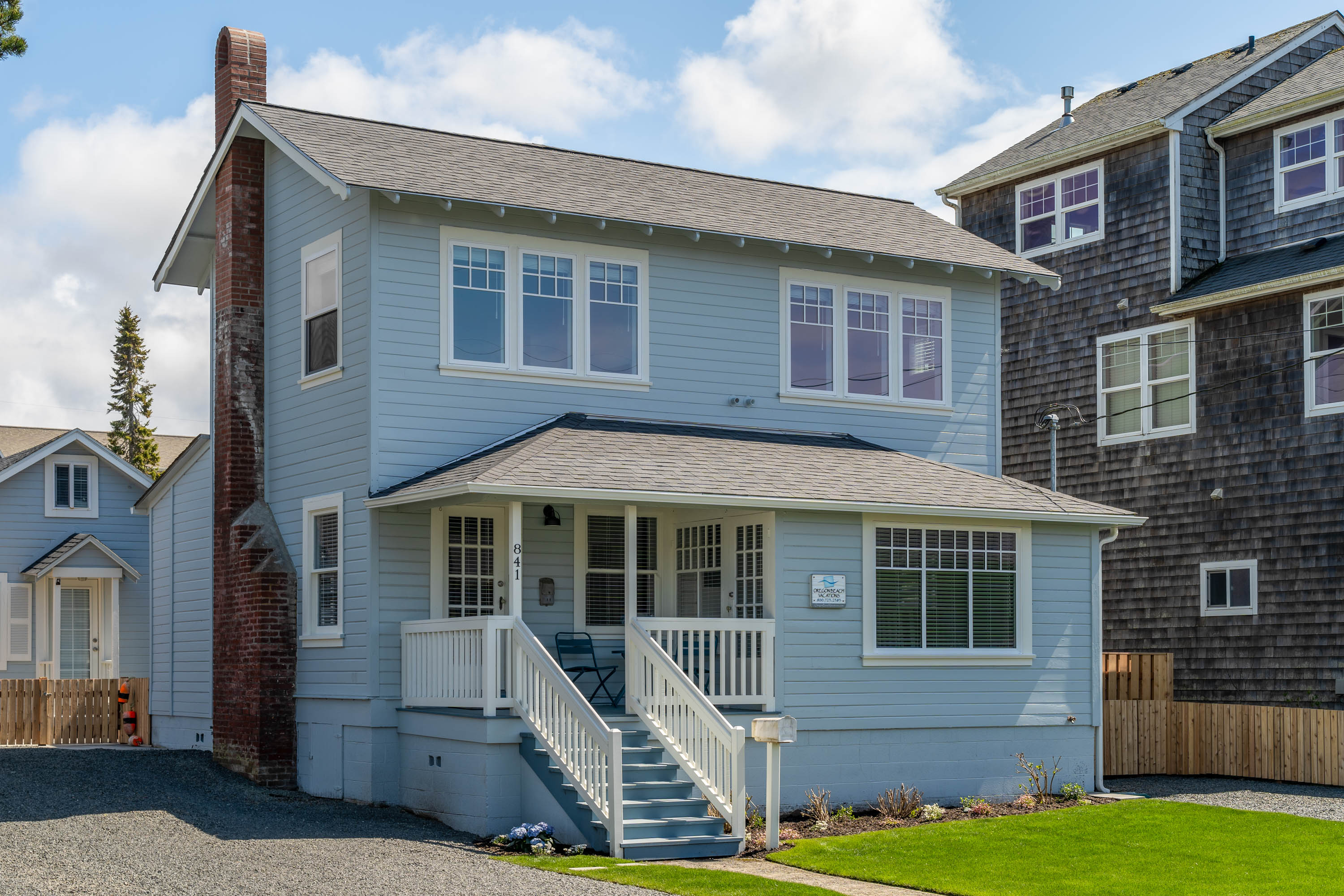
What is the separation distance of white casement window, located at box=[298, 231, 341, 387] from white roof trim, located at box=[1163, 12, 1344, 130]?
12858mm

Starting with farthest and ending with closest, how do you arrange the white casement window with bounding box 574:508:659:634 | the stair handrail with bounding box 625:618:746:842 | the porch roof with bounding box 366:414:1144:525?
the white casement window with bounding box 574:508:659:634, the porch roof with bounding box 366:414:1144:525, the stair handrail with bounding box 625:618:746:842

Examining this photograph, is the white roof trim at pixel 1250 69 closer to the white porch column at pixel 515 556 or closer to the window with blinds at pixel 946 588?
the window with blinds at pixel 946 588

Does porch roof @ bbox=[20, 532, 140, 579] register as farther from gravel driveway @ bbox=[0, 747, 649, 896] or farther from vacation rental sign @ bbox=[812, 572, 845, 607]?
vacation rental sign @ bbox=[812, 572, 845, 607]

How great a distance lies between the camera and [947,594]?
17219 millimetres

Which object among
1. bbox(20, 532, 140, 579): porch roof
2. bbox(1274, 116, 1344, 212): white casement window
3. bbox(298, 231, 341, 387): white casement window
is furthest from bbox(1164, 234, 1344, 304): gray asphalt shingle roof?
bbox(20, 532, 140, 579): porch roof

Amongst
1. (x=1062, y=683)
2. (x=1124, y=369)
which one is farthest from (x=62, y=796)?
(x=1124, y=369)

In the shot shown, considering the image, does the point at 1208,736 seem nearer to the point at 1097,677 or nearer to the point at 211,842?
the point at 1097,677

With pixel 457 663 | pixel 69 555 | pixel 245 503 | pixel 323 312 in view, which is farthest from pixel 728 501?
pixel 69 555

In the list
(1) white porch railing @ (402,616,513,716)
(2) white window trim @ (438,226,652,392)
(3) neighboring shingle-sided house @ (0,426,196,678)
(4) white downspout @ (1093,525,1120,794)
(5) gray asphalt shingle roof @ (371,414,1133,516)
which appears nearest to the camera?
(1) white porch railing @ (402,616,513,716)

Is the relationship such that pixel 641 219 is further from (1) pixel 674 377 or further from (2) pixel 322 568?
(2) pixel 322 568

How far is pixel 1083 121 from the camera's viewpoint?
25594 millimetres

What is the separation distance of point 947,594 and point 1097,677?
2.39 m

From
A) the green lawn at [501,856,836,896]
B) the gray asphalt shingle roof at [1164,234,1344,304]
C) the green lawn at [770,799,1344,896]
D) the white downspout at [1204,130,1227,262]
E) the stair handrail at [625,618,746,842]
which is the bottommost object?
the green lawn at [770,799,1344,896]

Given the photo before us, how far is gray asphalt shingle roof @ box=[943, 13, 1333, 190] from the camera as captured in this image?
23641 mm
